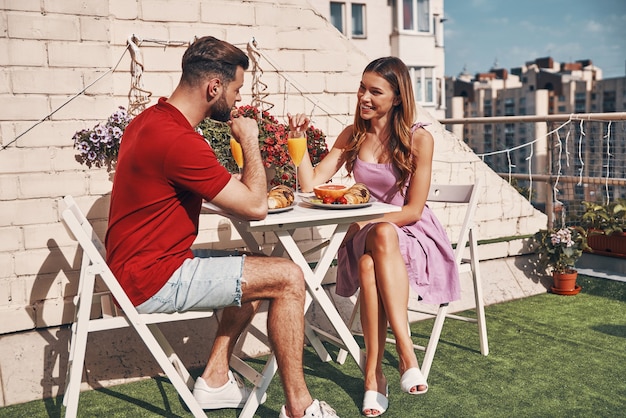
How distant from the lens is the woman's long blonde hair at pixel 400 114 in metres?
3.43

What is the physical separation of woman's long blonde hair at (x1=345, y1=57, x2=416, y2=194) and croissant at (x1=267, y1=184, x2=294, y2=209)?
26.2 inches

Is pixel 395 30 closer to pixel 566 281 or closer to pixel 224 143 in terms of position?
pixel 566 281

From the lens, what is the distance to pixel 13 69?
11.7 feet

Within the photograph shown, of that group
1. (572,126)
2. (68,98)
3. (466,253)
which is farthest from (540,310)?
(68,98)

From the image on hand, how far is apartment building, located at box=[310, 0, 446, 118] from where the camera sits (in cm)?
2544

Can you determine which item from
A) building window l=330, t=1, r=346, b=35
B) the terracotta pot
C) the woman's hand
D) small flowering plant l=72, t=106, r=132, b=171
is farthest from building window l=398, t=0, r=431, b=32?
the woman's hand

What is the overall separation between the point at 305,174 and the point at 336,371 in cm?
102

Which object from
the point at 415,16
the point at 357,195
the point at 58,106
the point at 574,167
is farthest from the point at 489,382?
the point at 415,16

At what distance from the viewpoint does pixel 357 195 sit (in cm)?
307

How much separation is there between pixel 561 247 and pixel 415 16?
2326 centimetres

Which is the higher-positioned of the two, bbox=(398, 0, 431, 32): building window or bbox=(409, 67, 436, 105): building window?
bbox=(398, 0, 431, 32): building window

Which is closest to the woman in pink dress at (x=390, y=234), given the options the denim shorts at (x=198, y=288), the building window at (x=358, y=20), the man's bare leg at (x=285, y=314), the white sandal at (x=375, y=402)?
the white sandal at (x=375, y=402)

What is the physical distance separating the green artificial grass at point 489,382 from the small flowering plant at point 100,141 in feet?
3.89

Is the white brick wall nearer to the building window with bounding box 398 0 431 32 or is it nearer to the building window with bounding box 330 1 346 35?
the building window with bounding box 330 1 346 35
